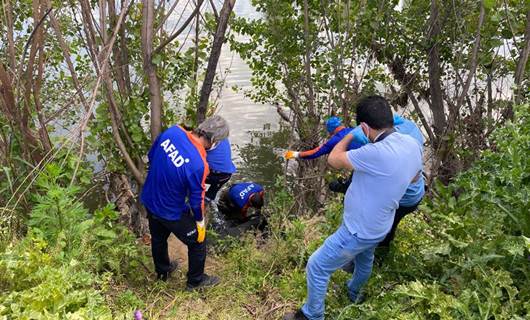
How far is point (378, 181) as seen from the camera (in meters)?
2.79

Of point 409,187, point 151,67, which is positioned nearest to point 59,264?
point 151,67

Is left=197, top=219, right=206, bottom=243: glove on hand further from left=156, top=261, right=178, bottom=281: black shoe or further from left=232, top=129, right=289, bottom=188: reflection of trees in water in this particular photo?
left=232, top=129, right=289, bottom=188: reflection of trees in water

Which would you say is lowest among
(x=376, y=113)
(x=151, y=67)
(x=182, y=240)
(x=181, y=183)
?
(x=182, y=240)

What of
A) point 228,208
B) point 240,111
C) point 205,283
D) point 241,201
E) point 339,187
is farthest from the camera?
point 240,111

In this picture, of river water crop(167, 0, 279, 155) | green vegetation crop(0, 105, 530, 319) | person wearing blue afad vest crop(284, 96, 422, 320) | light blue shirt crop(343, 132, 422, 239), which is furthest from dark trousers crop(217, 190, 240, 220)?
river water crop(167, 0, 279, 155)

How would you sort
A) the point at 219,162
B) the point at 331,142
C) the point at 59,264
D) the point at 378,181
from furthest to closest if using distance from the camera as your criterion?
the point at 219,162 → the point at 331,142 → the point at 59,264 → the point at 378,181

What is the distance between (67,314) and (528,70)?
5.52m

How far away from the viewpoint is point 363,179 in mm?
2861

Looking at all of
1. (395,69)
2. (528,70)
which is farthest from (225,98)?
(528,70)

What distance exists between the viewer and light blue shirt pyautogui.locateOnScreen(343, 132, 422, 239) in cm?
275

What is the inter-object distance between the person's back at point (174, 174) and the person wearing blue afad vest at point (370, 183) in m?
1.06

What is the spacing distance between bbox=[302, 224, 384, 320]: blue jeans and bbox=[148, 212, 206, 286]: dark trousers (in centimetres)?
112

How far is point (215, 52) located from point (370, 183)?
6.70 feet

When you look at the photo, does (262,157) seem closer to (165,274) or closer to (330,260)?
(165,274)
